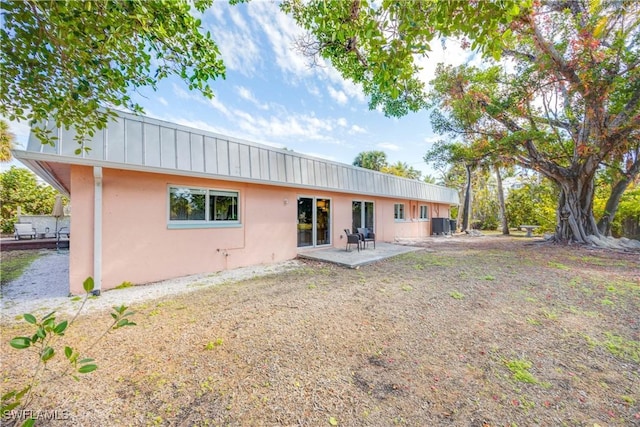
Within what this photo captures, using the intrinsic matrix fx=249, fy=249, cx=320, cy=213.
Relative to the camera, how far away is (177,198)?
19.5 feet

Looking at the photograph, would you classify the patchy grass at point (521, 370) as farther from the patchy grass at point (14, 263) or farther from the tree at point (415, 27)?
the patchy grass at point (14, 263)

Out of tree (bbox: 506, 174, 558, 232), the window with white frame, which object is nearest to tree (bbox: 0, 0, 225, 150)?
the window with white frame

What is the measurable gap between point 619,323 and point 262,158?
741 centimetres

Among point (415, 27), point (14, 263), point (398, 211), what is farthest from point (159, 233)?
point (398, 211)

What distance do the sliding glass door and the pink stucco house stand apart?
38mm

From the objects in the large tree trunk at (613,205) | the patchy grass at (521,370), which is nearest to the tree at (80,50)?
the patchy grass at (521,370)

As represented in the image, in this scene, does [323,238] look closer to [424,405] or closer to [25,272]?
Result: [424,405]

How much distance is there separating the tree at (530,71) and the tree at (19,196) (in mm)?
21866

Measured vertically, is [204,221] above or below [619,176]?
below

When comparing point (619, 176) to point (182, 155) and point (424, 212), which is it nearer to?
point (424, 212)

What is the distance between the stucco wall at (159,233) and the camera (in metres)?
4.75

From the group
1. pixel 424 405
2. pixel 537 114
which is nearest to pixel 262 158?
pixel 424 405

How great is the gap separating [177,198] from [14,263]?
6.06 m

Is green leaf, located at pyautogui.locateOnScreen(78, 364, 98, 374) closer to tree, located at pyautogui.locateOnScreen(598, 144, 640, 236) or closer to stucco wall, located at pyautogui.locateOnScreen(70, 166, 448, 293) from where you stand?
stucco wall, located at pyautogui.locateOnScreen(70, 166, 448, 293)
